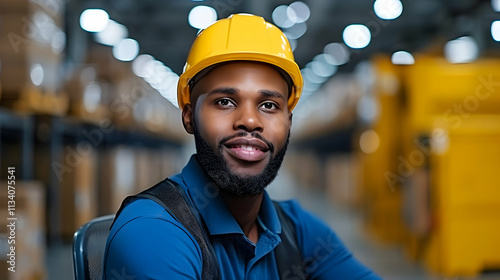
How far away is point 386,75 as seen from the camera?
632 centimetres

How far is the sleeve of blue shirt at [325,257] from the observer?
167 centimetres

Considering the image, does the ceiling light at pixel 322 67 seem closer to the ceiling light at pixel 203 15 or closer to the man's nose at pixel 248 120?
the ceiling light at pixel 203 15

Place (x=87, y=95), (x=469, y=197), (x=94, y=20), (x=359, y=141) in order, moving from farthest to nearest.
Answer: (x=94, y=20)
(x=359, y=141)
(x=87, y=95)
(x=469, y=197)

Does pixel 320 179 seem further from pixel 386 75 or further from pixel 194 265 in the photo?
pixel 194 265

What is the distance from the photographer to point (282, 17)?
13125 mm

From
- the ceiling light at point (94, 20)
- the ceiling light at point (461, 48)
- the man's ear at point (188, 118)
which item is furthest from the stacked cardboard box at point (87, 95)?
the ceiling light at point (461, 48)

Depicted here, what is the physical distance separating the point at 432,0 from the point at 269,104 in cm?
1146

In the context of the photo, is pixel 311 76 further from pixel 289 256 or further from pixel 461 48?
pixel 289 256

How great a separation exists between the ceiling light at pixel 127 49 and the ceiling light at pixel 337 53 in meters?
6.54

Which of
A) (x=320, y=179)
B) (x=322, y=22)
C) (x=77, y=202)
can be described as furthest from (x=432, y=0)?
(x=77, y=202)

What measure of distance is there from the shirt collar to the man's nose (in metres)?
0.18

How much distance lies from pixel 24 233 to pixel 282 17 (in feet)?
34.8

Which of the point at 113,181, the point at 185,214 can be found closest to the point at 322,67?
the point at 113,181

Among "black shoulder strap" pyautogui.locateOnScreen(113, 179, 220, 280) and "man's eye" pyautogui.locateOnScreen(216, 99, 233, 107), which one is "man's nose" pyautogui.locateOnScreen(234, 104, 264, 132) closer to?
"man's eye" pyautogui.locateOnScreen(216, 99, 233, 107)
